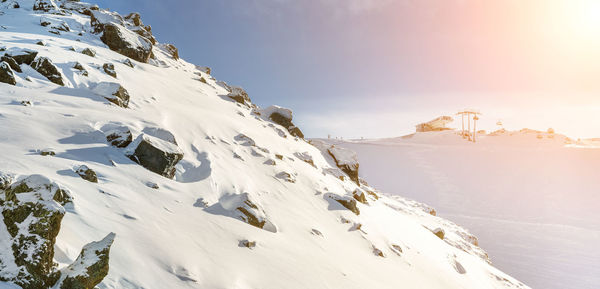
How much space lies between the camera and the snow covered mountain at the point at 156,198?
136 inches

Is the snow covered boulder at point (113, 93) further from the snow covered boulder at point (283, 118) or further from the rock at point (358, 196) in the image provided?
the snow covered boulder at point (283, 118)

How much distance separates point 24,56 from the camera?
30.6 feet

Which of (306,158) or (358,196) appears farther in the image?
(306,158)

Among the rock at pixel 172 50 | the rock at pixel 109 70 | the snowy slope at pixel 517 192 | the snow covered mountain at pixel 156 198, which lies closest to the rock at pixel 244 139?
the snow covered mountain at pixel 156 198

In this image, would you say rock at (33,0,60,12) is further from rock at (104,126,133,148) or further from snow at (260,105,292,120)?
rock at (104,126,133,148)

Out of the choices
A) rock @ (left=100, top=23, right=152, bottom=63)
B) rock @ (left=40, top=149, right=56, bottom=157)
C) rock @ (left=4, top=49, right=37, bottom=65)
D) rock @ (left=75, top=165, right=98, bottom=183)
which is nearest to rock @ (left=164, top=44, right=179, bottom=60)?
rock @ (left=100, top=23, right=152, bottom=63)

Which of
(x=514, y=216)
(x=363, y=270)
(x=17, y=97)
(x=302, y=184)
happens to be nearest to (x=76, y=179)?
(x=17, y=97)

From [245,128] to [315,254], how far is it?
7.92 m

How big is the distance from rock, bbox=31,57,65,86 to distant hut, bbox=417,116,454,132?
3142 inches

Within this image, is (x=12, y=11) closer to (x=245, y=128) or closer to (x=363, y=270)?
(x=245, y=128)

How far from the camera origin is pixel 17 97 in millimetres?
7516

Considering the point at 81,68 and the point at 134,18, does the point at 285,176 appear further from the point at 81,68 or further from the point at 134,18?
the point at 134,18

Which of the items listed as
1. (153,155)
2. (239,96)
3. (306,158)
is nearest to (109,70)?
(153,155)

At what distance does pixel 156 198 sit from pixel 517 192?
3692 centimetres
